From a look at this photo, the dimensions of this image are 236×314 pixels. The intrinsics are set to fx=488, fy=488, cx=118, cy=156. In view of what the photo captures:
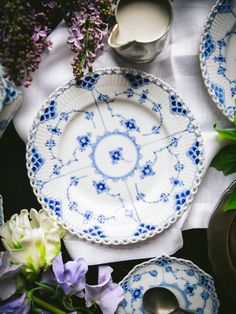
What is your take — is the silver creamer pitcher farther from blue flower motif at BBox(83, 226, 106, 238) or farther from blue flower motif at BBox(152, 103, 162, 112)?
blue flower motif at BBox(83, 226, 106, 238)

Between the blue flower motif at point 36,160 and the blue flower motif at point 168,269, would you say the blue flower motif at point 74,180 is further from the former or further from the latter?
the blue flower motif at point 168,269

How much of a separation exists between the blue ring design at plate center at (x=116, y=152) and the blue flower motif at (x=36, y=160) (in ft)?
0.29

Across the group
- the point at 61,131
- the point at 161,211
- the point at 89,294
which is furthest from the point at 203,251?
the point at 61,131

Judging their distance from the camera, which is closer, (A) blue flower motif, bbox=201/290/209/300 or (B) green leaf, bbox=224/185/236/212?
(B) green leaf, bbox=224/185/236/212

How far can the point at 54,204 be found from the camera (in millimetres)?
853

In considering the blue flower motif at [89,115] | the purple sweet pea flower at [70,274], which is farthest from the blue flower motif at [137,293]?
the blue flower motif at [89,115]

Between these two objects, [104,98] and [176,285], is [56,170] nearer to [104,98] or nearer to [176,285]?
[104,98]

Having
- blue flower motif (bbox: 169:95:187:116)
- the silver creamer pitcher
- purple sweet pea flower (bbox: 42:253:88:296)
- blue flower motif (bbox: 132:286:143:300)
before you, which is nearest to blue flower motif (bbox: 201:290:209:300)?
blue flower motif (bbox: 132:286:143:300)

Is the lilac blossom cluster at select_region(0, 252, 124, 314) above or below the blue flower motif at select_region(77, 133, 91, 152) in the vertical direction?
Answer: below

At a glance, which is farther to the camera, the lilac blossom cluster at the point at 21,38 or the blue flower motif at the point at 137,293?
the blue flower motif at the point at 137,293

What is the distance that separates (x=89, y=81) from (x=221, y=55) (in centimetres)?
23

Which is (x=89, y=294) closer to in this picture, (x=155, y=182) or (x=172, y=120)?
(x=155, y=182)

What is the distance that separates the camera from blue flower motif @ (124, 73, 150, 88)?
0.83 m

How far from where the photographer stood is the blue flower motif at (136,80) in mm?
833
